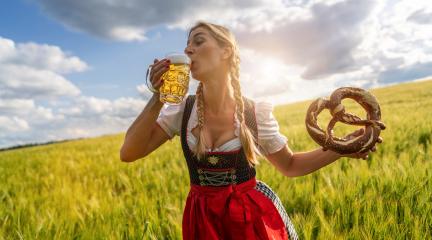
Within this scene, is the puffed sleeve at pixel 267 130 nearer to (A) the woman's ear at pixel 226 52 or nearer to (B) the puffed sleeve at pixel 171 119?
(A) the woman's ear at pixel 226 52

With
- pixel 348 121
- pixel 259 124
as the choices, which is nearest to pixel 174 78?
pixel 259 124

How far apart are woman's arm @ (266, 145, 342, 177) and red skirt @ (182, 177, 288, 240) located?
0.25 meters

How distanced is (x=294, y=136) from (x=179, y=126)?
215 inches

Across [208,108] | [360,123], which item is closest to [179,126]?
[208,108]

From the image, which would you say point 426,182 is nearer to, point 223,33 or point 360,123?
point 360,123

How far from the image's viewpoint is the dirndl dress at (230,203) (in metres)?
1.89

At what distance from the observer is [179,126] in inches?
86.7

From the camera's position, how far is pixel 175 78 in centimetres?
182

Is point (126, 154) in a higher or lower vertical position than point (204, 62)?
lower

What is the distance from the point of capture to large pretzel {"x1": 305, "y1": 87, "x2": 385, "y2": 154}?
1.77 metres

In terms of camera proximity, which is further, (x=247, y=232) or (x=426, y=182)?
(x=426, y=182)

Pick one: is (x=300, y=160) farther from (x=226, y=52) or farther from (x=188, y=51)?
(x=188, y=51)

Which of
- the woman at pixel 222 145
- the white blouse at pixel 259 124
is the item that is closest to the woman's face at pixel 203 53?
the woman at pixel 222 145

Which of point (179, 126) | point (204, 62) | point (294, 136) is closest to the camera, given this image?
point (204, 62)
